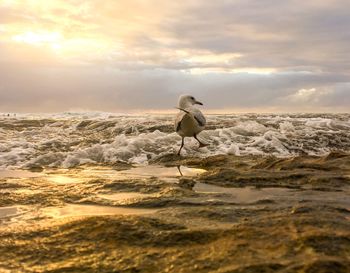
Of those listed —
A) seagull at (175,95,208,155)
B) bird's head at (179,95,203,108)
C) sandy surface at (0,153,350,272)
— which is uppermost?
bird's head at (179,95,203,108)

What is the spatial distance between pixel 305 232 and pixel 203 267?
0.89 m

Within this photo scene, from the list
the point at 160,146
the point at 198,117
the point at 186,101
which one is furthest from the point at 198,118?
the point at 186,101

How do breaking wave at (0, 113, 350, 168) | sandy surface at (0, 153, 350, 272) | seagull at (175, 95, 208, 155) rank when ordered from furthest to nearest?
1. seagull at (175, 95, 208, 155)
2. breaking wave at (0, 113, 350, 168)
3. sandy surface at (0, 153, 350, 272)

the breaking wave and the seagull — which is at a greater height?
the seagull

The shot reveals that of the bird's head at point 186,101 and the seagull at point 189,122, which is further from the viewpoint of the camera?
the bird's head at point 186,101

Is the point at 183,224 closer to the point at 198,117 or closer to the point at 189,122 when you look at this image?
the point at 189,122

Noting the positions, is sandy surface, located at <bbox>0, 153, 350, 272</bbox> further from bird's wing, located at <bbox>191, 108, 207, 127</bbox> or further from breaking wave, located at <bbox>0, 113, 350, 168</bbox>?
bird's wing, located at <bbox>191, 108, 207, 127</bbox>

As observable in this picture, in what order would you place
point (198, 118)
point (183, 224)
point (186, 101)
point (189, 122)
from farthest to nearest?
1. point (186, 101)
2. point (198, 118)
3. point (189, 122)
4. point (183, 224)

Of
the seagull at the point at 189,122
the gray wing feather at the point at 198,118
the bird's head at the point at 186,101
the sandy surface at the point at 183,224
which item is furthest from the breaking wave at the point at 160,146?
the sandy surface at the point at 183,224

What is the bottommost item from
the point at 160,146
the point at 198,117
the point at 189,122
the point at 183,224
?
the point at 183,224

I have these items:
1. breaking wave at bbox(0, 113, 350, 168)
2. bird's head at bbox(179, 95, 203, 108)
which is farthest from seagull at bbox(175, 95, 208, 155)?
bird's head at bbox(179, 95, 203, 108)

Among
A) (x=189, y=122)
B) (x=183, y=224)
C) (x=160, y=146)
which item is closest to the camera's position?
(x=183, y=224)

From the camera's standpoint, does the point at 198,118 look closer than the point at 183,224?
No

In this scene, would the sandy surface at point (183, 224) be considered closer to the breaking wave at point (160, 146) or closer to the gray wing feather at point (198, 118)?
the breaking wave at point (160, 146)
